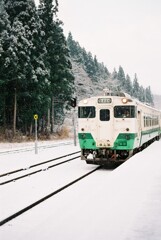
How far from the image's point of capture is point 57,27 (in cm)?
4503

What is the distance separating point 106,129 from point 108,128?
98mm

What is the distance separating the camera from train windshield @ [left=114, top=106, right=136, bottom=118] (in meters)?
17.2

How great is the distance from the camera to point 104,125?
17.3m

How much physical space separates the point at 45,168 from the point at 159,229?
35.3 ft

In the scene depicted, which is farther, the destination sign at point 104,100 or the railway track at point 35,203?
the destination sign at point 104,100

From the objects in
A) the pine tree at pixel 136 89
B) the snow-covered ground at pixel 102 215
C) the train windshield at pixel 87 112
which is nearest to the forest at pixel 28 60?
the train windshield at pixel 87 112

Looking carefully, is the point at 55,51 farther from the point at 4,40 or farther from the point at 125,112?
the point at 125,112

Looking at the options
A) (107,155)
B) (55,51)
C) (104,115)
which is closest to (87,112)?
(104,115)

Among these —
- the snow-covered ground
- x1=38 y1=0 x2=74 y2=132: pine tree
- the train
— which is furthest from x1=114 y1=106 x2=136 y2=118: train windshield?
x1=38 y1=0 x2=74 y2=132: pine tree

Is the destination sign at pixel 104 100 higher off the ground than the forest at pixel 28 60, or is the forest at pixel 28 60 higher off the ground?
the forest at pixel 28 60

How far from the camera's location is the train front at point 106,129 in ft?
55.6

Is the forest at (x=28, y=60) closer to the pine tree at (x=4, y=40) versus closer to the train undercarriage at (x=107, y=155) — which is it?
the pine tree at (x=4, y=40)

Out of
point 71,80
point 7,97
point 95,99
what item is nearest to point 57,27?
point 71,80

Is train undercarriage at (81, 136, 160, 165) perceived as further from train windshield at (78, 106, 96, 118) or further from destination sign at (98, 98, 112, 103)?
destination sign at (98, 98, 112, 103)
